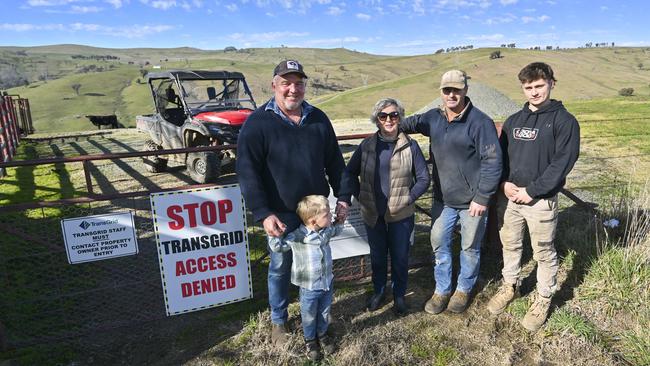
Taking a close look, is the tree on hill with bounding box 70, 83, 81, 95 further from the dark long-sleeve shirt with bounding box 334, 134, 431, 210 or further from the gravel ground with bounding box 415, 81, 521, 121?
the dark long-sleeve shirt with bounding box 334, 134, 431, 210

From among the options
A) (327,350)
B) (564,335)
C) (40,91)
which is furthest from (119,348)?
(40,91)

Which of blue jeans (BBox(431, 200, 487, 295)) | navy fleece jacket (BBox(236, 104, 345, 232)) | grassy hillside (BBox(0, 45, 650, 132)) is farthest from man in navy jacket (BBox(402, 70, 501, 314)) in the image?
grassy hillside (BBox(0, 45, 650, 132))

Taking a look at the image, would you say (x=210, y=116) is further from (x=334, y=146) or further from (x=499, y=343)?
(x=499, y=343)

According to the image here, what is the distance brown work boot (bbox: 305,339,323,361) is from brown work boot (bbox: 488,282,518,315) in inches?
63.9

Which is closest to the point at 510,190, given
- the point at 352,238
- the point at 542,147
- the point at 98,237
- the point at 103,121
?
the point at 542,147

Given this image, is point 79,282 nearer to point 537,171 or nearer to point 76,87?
point 537,171

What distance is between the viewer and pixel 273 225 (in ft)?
8.56

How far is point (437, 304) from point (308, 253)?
1506 millimetres

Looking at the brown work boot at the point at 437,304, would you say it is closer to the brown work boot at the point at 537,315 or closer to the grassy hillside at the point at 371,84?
the brown work boot at the point at 537,315

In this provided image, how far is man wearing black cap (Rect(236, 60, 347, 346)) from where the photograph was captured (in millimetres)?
2609

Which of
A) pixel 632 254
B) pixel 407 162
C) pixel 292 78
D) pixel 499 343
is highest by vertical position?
pixel 292 78

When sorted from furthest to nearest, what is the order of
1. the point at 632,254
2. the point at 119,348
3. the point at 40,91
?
1. the point at 40,91
2. the point at 632,254
3. the point at 119,348

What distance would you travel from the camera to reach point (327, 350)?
3.03m

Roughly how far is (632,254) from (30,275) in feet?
20.2
